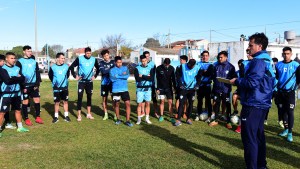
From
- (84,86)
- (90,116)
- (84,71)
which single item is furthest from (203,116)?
(84,71)

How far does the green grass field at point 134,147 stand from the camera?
18.4 feet

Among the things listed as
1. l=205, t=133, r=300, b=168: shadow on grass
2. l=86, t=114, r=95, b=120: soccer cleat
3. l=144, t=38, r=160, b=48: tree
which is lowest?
l=205, t=133, r=300, b=168: shadow on grass

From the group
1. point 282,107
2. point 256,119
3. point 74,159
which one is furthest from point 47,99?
point 256,119

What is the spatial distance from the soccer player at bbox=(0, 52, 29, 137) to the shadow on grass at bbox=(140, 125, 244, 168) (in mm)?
3601

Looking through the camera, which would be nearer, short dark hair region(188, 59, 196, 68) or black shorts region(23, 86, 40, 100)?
short dark hair region(188, 59, 196, 68)

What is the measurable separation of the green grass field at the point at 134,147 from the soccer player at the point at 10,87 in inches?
26.6

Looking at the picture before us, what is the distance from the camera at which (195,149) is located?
6473 millimetres

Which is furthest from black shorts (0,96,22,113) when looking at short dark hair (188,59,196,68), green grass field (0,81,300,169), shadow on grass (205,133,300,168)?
shadow on grass (205,133,300,168)

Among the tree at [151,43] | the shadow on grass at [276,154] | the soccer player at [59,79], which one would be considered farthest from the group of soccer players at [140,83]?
the tree at [151,43]

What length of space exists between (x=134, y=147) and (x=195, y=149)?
136cm

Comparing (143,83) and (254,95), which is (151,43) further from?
(254,95)

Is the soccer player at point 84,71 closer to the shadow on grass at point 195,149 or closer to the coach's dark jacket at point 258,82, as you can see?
the shadow on grass at point 195,149

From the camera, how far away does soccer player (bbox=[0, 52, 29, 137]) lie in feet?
25.0

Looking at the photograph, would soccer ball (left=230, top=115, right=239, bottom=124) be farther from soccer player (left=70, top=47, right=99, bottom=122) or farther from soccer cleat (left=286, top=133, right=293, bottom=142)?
soccer player (left=70, top=47, right=99, bottom=122)
